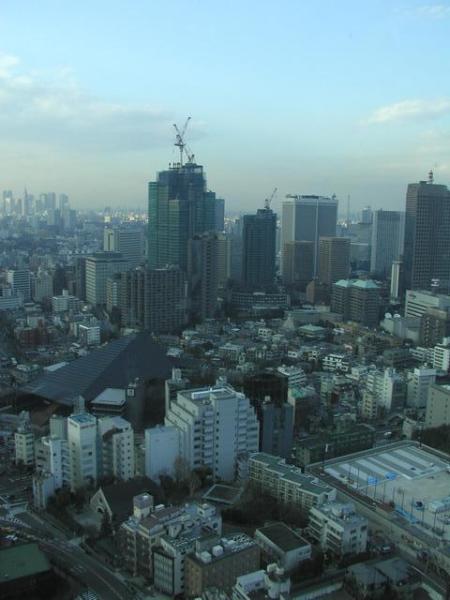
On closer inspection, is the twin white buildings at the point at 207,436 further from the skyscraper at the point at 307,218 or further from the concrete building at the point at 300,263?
the skyscraper at the point at 307,218

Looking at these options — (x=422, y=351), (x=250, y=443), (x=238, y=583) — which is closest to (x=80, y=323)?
(x=422, y=351)

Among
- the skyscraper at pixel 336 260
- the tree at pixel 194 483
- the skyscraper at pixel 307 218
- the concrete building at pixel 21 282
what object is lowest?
the tree at pixel 194 483

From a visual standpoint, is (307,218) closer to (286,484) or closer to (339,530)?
(286,484)

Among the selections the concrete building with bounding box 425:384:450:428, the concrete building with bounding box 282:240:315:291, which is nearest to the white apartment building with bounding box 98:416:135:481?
the concrete building with bounding box 425:384:450:428

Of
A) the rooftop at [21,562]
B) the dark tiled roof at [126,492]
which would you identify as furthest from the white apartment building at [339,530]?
the rooftop at [21,562]

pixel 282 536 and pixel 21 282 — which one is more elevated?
pixel 21 282

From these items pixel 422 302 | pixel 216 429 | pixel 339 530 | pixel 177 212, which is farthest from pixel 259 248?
pixel 339 530

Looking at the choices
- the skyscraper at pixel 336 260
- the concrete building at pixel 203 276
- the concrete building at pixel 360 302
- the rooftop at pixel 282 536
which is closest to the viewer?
the rooftop at pixel 282 536

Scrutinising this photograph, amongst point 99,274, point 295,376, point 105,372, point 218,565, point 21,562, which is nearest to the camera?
point 218,565

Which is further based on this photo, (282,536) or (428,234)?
(428,234)
